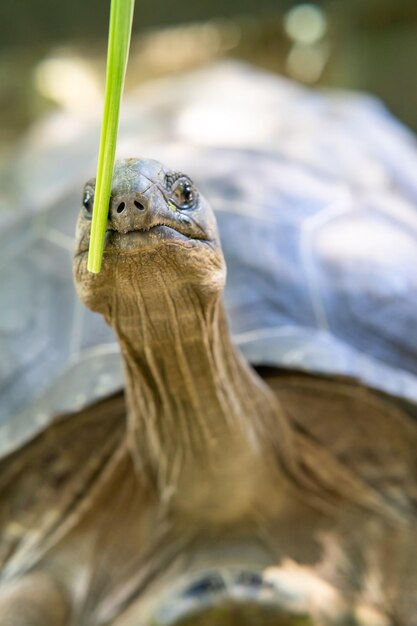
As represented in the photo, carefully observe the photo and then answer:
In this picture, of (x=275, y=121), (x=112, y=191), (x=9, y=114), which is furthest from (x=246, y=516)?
(x=9, y=114)

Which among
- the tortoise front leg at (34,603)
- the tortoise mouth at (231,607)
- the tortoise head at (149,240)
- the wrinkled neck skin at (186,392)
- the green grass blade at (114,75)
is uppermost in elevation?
the green grass blade at (114,75)

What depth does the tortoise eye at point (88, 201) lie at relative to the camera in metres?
1.32

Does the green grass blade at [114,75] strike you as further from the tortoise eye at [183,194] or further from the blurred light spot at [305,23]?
the blurred light spot at [305,23]

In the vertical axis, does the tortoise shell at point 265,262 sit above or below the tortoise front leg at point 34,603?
above

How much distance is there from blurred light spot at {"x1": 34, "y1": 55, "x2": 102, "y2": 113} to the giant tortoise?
271cm

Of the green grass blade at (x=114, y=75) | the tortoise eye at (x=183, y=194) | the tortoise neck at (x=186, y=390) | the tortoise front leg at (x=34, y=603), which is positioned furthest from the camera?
the tortoise front leg at (x=34, y=603)

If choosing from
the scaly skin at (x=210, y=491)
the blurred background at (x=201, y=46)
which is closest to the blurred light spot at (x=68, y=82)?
the blurred background at (x=201, y=46)

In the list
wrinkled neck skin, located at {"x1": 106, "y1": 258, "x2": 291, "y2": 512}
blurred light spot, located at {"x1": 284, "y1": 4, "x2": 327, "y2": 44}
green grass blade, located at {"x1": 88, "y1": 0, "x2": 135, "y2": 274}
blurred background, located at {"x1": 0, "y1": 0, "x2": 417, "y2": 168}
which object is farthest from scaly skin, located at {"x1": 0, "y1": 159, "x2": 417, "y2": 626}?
blurred light spot, located at {"x1": 284, "y1": 4, "x2": 327, "y2": 44}

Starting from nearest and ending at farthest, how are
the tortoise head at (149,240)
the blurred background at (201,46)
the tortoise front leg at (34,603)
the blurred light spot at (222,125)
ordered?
the tortoise head at (149,240)
the tortoise front leg at (34,603)
the blurred light spot at (222,125)
the blurred background at (201,46)

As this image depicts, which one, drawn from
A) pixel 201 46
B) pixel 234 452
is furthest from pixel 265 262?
pixel 201 46

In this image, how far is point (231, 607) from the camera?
1.58 metres

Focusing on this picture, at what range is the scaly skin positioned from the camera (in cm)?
159

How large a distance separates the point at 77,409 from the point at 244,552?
0.47 meters

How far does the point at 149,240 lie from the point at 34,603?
92 centimetres
